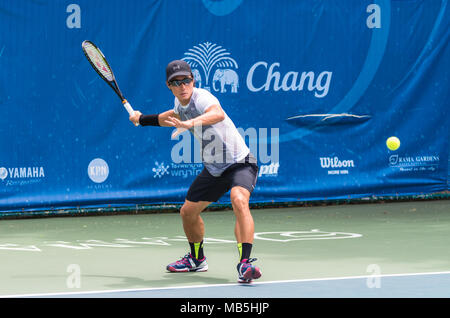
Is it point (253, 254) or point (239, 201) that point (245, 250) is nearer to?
point (239, 201)

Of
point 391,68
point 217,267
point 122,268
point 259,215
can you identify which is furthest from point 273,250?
point 391,68

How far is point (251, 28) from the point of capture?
11.8m

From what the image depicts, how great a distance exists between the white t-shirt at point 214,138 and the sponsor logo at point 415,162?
20.1ft

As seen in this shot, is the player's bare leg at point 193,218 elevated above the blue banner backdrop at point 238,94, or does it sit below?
below

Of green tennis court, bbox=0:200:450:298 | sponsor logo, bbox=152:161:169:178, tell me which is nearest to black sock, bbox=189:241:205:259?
green tennis court, bbox=0:200:450:298

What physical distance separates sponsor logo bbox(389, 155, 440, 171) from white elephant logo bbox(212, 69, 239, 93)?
248cm

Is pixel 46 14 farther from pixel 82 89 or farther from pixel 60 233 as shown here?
pixel 60 233

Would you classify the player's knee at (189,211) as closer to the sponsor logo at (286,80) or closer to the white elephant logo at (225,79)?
the white elephant logo at (225,79)

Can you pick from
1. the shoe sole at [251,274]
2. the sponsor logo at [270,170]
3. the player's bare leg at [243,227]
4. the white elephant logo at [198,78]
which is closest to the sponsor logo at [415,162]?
the sponsor logo at [270,170]

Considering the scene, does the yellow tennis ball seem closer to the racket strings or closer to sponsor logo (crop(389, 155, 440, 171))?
sponsor logo (crop(389, 155, 440, 171))

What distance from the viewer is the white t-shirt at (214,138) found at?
21.4 ft

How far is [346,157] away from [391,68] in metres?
1.42

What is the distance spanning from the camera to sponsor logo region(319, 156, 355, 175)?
1212 centimetres

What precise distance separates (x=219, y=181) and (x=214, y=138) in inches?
14.5
